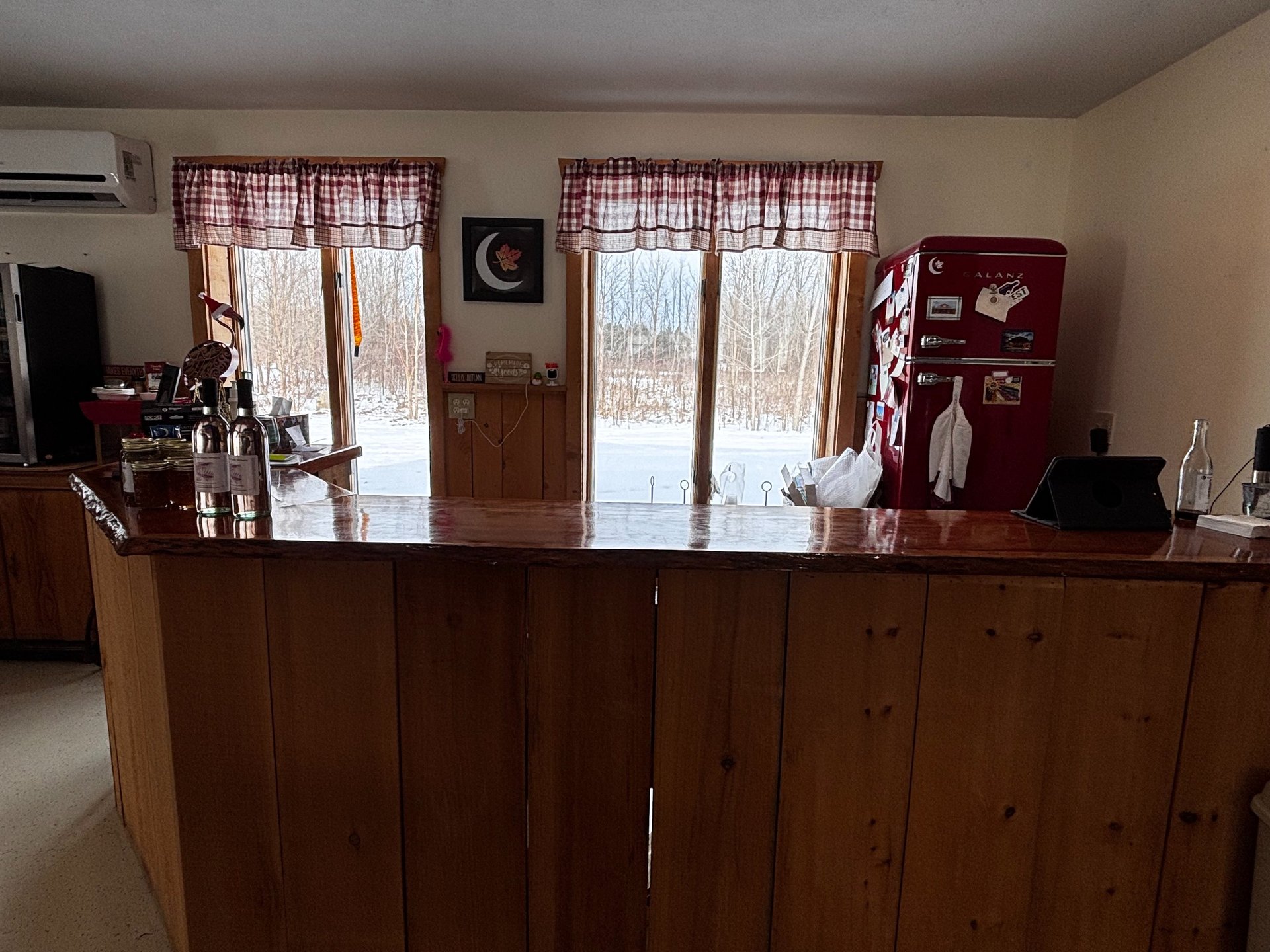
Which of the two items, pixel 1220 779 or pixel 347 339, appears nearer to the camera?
pixel 1220 779

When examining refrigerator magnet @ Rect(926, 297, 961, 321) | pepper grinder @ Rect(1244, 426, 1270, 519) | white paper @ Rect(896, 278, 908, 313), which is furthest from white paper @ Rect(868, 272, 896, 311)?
pepper grinder @ Rect(1244, 426, 1270, 519)

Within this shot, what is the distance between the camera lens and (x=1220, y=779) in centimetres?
114

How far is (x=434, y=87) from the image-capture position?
9.78ft

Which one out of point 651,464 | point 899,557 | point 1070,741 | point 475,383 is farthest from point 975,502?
point 475,383

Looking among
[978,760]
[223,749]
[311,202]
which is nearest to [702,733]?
[978,760]

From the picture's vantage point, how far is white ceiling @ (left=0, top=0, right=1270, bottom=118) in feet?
7.44

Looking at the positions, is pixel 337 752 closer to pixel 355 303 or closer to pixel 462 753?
pixel 462 753

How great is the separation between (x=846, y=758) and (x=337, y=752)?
908 millimetres

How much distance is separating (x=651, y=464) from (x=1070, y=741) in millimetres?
Result: 2648

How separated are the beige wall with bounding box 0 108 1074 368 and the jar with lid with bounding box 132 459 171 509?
7.47 feet

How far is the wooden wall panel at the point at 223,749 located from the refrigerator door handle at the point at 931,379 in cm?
249

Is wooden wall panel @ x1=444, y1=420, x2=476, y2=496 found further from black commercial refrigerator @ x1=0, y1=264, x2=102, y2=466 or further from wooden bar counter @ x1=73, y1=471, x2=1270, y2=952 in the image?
wooden bar counter @ x1=73, y1=471, x2=1270, y2=952

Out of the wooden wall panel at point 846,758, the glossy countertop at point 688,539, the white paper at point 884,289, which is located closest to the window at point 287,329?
the glossy countertop at point 688,539

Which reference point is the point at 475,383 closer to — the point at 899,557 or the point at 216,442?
the point at 216,442
